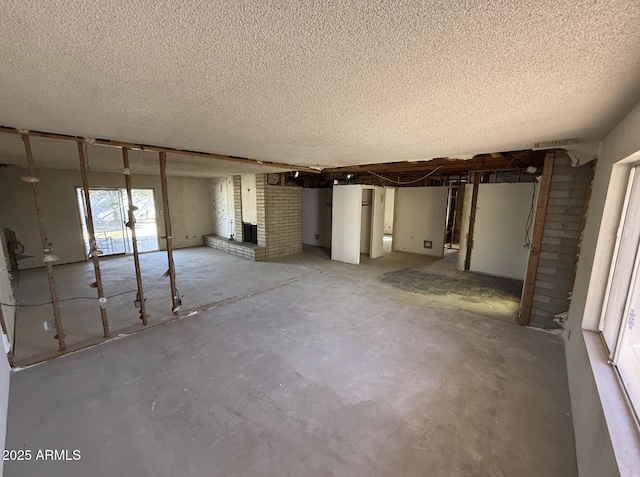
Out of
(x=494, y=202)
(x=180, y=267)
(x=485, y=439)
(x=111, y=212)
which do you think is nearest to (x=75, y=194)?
(x=111, y=212)

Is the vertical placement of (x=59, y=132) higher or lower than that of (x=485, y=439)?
higher

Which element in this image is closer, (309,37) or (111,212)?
(309,37)

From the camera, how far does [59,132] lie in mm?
2307

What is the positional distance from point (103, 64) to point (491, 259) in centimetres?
614

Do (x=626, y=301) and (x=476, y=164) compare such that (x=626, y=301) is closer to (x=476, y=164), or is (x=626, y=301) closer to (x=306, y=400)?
(x=306, y=400)

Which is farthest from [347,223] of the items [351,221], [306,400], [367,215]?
[306,400]

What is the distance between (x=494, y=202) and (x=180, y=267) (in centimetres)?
658

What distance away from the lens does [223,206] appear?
7.58 meters

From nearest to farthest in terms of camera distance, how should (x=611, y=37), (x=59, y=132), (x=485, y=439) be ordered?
(x=611, y=37) < (x=485, y=439) < (x=59, y=132)

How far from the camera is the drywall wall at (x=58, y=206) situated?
5230 millimetres

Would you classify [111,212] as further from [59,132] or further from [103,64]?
[103,64]

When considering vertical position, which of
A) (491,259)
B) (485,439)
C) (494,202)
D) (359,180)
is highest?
(359,180)

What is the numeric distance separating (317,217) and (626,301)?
22.3 ft

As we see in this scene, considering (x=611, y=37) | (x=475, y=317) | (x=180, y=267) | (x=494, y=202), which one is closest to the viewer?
(x=611, y=37)
